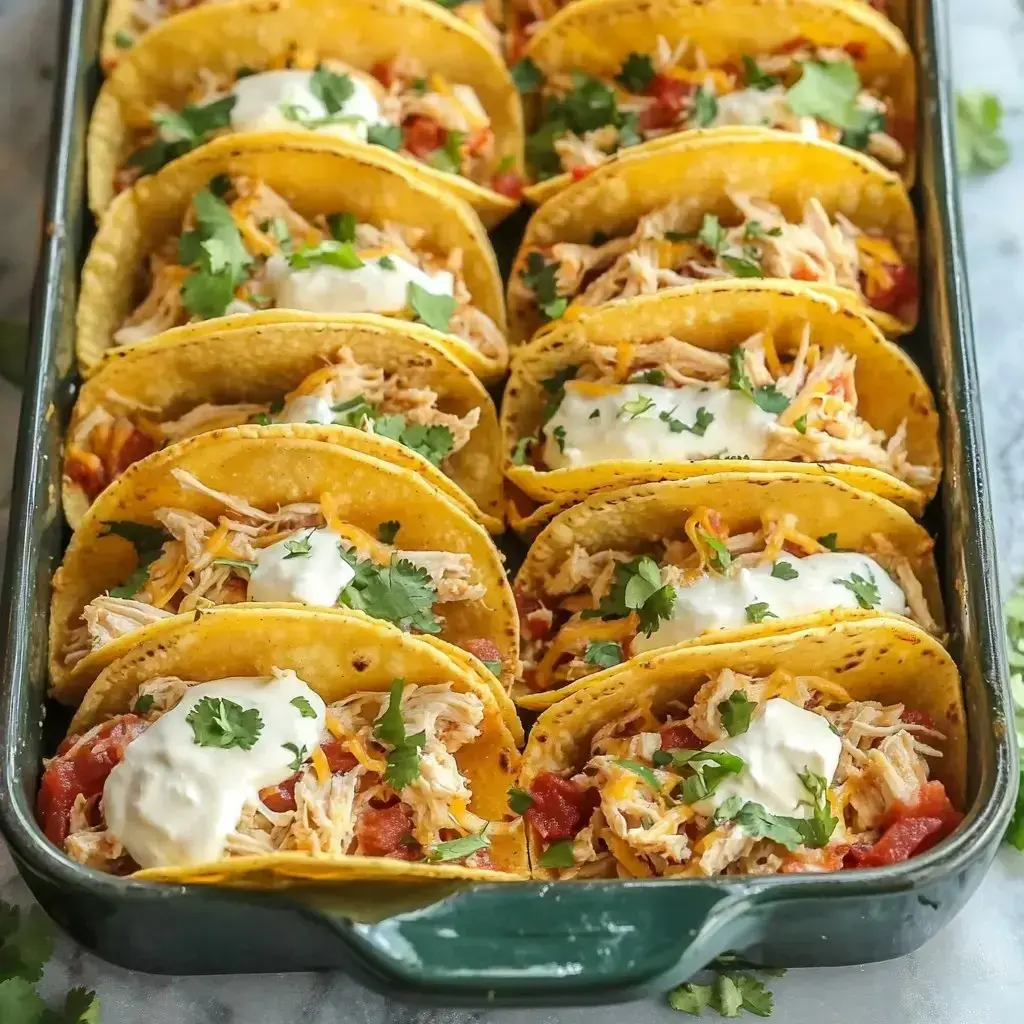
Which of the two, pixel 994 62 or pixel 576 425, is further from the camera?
pixel 994 62

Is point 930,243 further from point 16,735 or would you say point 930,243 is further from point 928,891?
point 16,735

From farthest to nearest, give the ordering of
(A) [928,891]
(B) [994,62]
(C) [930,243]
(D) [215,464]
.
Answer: (B) [994,62], (C) [930,243], (D) [215,464], (A) [928,891]

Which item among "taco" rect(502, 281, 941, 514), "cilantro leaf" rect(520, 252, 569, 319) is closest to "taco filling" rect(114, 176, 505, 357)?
"cilantro leaf" rect(520, 252, 569, 319)

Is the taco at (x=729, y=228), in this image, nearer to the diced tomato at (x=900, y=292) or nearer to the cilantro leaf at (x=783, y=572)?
the diced tomato at (x=900, y=292)

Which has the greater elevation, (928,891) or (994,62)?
(994,62)

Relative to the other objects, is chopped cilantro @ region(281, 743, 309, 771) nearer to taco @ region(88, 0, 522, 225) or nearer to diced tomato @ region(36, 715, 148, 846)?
diced tomato @ region(36, 715, 148, 846)

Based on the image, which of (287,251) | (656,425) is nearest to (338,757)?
(656,425)

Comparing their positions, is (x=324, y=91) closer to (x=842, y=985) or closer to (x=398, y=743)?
(x=398, y=743)

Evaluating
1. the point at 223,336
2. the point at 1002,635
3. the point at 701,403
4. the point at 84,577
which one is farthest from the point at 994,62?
the point at 84,577
